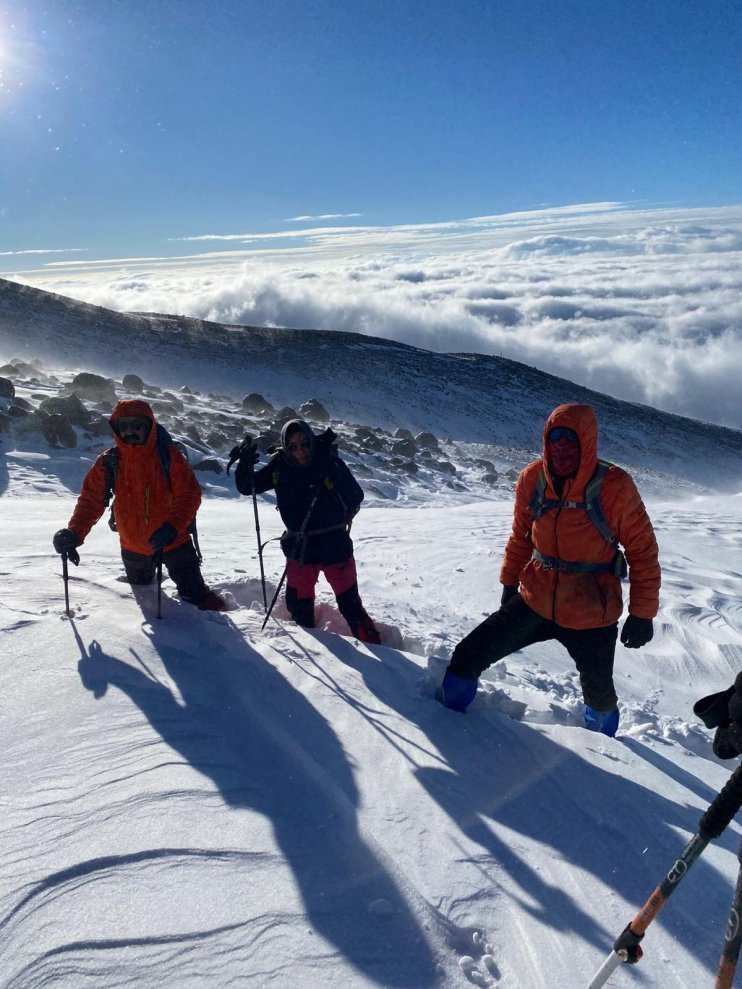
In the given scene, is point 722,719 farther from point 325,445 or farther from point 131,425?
point 131,425

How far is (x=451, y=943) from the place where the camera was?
2.13 meters

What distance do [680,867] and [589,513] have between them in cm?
185

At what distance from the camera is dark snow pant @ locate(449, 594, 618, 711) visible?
12.0 ft

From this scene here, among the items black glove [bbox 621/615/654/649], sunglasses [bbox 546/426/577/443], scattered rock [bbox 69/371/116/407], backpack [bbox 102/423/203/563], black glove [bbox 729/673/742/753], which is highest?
scattered rock [bbox 69/371/116/407]

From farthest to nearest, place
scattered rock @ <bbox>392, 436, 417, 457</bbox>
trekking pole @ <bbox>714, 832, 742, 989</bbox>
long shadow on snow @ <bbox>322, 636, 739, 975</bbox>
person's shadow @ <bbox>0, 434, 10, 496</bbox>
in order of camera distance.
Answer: scattered rock @ <bbox>392, 436, 417, 457</bbox>, person's shadow @ <bbox>0, 434, 10, 496</bbox>, long shadow on snow @ <bbox>322, 636, 739, 975</bbox>, trekking pole @ <bbox>714, 832, 742, 989</bbox>

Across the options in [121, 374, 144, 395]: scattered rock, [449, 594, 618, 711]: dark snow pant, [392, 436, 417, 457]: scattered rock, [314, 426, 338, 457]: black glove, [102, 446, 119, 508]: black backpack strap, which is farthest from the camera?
[121, 374, 144, 395]: scattered rock

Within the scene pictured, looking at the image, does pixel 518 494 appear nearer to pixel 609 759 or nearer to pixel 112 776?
pixel 609 759

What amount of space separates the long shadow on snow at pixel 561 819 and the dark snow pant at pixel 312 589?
1.24 metres

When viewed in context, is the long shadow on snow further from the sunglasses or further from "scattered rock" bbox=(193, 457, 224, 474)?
"scattered rock" bbox=(193, 457, 224, 474)

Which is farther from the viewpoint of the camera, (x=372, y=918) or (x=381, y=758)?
(x=381, y=758)

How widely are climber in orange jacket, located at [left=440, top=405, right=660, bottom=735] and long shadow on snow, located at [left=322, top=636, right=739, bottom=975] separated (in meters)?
0.35

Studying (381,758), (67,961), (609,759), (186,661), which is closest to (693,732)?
(609,759)

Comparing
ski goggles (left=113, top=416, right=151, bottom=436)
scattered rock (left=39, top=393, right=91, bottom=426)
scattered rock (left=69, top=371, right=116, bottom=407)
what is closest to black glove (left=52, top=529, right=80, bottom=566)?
ski goggles (left=113, top=416, right=151, bottom=436)

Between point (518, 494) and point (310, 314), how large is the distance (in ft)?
363
